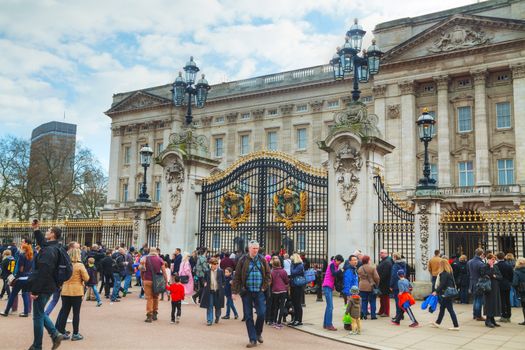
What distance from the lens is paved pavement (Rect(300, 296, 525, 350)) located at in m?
9.59

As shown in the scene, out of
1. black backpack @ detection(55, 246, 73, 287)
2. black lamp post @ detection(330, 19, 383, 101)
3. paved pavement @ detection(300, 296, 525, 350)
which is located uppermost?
black lamp post @ detection(330, 19, 383, 101)

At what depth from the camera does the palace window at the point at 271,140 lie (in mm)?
55188

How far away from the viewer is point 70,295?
9.24 metres

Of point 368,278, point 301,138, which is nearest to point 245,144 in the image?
point 301,138

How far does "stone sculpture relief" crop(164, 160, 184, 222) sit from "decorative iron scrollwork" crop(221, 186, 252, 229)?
1.67 meters

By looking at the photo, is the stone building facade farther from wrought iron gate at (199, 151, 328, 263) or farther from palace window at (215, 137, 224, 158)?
wrought iron gate at (199, 151, 328, 263)

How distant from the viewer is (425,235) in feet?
51.2

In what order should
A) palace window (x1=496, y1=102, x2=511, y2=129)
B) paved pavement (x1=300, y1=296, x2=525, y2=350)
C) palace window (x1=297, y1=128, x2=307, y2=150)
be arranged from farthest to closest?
palace window (x1=297, y1=128, x2=307, y2=150) < palace window (x1=496, y1=102, x2=511, y2=129) < paved pavement (x1=300, y1=296, x2=525, y2=350)

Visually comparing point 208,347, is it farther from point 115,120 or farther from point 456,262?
point 115,120

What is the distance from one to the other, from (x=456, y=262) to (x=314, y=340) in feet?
27.3

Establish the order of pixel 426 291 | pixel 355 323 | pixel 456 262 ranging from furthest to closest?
pixel 456 262 < pixel 426 291 < pixel 355 323

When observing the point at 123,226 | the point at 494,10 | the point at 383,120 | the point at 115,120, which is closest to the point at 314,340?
the point at 123,226

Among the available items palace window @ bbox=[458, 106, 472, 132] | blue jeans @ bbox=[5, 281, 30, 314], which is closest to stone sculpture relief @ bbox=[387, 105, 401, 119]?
palace window @ bbox=[458, 106, 472, 132]

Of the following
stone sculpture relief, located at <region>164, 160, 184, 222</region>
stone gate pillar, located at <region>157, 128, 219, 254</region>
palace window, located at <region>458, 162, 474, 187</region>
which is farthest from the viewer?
palace window, located at <region>458, 162, 474, 187</region>
